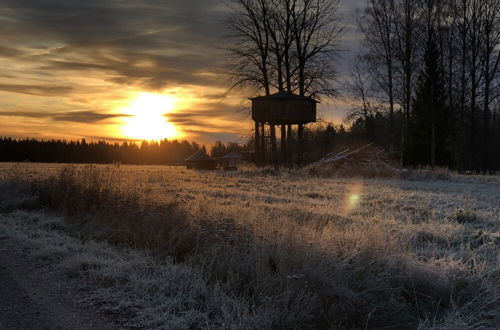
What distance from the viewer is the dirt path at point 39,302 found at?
14.2ft

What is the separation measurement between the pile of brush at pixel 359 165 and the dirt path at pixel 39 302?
19098 mm

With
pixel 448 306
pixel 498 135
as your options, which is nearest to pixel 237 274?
pixel 448 306

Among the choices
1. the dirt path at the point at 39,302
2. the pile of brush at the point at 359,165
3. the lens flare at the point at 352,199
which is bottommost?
the dirt path at the point at 39,302

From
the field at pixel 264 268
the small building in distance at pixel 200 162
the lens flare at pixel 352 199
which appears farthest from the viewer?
the small building in distance at pixel 200 162

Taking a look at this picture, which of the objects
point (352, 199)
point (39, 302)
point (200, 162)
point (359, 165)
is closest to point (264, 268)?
point (39, 302)

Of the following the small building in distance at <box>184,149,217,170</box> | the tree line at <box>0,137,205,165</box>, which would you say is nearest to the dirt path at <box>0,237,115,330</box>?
the small building in distance at <box>184,149,217,170</box>

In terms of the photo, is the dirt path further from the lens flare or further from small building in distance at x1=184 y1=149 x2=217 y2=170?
small building in distance at x1=184 y1=149 x2=217 y2=170

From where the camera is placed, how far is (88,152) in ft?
290

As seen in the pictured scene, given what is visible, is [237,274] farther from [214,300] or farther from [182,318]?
[182,318]

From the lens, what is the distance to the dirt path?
4332 millimetres

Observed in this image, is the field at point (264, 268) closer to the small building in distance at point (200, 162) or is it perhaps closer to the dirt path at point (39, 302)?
the dirt path at point (39, 302)

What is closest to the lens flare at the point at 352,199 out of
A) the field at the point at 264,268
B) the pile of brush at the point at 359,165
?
the field at the point at 264,268

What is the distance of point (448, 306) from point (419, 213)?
5672 mm

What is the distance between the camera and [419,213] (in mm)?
10453
